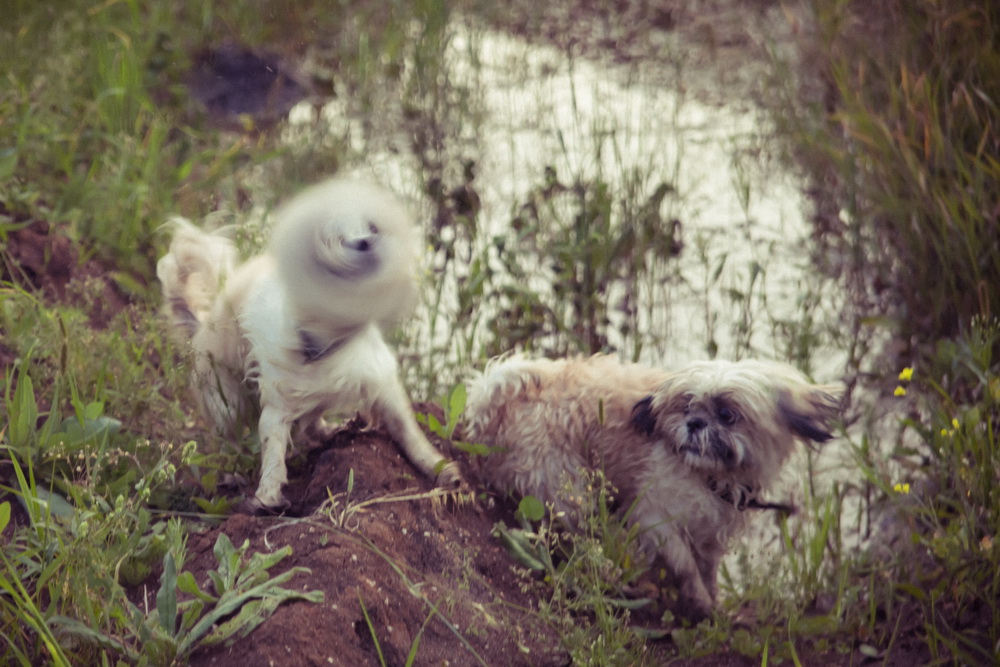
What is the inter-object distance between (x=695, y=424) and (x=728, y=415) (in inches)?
4.3

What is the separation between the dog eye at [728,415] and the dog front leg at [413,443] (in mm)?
821

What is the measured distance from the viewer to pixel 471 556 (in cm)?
311

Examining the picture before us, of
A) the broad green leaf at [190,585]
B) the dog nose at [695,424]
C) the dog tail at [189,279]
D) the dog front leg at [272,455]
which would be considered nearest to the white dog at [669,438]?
the dog nose at [695,424]

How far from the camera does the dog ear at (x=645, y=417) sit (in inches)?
137

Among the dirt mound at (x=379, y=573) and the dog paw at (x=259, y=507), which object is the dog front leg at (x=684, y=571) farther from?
the dog paw at (x=259, y=507)

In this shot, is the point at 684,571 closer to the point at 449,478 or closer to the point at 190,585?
the point at 449,478

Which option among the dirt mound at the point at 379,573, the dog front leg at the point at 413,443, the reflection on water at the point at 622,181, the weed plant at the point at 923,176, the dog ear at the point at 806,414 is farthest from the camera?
the reflection on water at the point at 622,181

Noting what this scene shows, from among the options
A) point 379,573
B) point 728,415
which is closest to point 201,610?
point 379,573

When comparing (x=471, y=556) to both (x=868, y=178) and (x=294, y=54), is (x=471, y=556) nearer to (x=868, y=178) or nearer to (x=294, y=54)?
(x=868, y=178)

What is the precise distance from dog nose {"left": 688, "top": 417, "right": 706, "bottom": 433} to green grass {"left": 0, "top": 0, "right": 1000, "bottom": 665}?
0.38m

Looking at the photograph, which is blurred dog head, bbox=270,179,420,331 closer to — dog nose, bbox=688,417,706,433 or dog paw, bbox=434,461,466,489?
dog paw, bbox=434,461,466,489

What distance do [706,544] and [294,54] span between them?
15.8 ft

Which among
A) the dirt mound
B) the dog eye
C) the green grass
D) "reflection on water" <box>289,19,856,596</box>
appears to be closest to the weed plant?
the green grass

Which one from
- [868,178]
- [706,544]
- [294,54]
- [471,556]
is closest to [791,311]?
[868,178]
